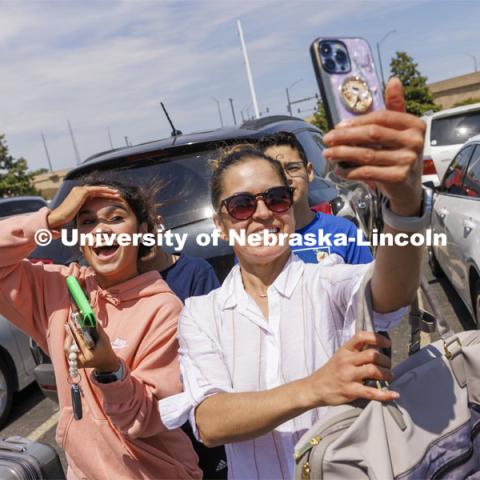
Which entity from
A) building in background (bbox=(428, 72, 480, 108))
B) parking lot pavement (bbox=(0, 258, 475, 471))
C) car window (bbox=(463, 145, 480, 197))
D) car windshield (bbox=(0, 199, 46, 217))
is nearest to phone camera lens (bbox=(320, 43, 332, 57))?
parking lot pavement (bbox=(0, 258, 475, 471))

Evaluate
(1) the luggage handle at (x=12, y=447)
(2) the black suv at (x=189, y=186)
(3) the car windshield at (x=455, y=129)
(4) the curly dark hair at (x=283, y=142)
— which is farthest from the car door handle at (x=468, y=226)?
(3) the car windshield at (x=455, y=129)

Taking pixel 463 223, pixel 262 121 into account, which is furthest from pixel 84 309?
pixel 463 223

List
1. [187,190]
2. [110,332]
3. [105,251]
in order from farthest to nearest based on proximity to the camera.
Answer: [187,190] → [105,251] → [110,332]

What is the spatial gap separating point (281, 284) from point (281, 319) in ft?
0.34

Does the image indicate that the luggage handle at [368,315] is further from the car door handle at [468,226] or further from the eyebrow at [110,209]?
the car door handle at [468,226]

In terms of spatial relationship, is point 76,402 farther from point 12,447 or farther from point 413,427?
point 413,427

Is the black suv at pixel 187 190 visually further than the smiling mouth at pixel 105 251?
Yes

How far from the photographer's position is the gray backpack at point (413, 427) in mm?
1096

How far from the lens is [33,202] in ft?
34.5

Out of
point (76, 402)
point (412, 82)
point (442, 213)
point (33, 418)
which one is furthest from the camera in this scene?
point (412, 82)

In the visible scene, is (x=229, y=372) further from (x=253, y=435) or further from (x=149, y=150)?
(x=149, y=150)

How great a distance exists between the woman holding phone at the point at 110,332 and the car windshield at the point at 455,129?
327 inches

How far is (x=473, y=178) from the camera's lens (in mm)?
4320

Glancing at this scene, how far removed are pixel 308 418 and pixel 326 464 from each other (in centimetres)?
38
